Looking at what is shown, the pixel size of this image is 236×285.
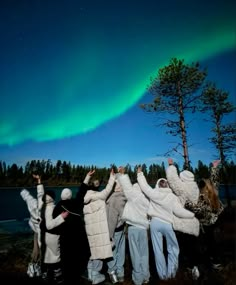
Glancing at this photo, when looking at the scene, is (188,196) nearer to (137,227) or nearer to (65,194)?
(137,227)

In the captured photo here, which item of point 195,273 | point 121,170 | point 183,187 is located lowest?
point 195,273

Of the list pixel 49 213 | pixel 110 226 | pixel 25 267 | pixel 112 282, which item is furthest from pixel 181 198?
pixel 25 267

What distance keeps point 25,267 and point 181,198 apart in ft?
9.05

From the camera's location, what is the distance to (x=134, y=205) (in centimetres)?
429

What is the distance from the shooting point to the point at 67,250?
4.47 metres

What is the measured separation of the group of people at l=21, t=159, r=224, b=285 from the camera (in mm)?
3982

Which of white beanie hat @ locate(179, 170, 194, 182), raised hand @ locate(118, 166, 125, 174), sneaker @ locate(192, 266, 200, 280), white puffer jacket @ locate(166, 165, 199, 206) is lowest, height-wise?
sneaker @ locate(192, 266, 200, 280)

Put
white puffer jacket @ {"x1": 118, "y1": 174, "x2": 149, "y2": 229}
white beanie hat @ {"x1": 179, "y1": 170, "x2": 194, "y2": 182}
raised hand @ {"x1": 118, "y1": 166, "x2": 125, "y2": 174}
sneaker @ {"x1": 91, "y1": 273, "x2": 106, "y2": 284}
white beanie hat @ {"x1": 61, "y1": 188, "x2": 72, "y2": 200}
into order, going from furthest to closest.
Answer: raised hand @ {"x1": 118, "y1": 166, "x2": 125, "y2": 174}, white beanie hat @ {"x1": 179, "y1": 170, "x2": 194, "y2": 182}, white puffer jacket @ {"x1": 118, "y1": 174, "x2": 149, "y2": 229}, sneaker @ {"x1": 91, "y1": 273, "x2": 106, "y2": 284}, white beanie hat @ {"x1": 61, "y1": 188, "x2": 72, "y2": 200}

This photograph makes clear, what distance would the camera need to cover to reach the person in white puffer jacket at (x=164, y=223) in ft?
13.3

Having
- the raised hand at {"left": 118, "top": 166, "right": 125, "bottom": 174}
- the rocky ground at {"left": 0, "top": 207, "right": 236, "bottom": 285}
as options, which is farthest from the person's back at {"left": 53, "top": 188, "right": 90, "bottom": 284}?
the raised hand at {"left": 118, "top": 166, "right": 125, "bottom": 174}

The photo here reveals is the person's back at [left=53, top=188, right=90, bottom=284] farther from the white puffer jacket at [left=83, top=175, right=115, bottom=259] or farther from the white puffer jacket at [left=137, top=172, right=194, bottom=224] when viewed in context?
the white puffer jacket at [left=137, top=172, right=194, bottom=224]

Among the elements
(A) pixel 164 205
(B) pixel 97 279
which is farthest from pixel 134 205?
(B) pixel 97 279

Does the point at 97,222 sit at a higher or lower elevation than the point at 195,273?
higher

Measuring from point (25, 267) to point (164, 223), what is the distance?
2.39 metres
